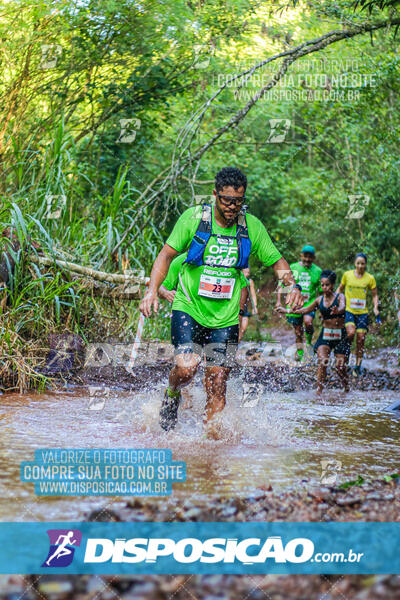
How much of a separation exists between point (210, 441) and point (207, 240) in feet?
5.25

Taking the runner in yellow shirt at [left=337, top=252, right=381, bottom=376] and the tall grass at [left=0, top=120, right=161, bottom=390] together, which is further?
the runner in yellow shirt at [left=337, top=252, right=381, bottom=376]

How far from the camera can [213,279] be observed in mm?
5324

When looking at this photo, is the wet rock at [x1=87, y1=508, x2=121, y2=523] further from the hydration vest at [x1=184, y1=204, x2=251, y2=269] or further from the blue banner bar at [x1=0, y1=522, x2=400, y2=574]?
the hydration vest at [x1=184, y1=204, x2=251, y2=269]

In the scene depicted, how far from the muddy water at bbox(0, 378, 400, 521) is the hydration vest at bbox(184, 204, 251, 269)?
4.46 ft

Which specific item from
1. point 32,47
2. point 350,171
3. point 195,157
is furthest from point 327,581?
point 350,171

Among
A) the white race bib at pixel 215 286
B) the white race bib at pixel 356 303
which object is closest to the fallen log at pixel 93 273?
the white race bib at pixel 215 286

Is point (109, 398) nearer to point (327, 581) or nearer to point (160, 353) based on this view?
point (160, 353)

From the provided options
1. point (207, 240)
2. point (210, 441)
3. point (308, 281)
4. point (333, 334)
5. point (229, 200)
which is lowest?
point (210, 441)

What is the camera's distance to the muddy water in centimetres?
423

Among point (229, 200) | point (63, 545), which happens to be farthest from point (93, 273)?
point (63, 545)

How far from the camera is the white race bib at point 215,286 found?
533 centimetres

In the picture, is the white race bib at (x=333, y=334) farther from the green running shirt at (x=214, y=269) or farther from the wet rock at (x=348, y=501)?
the wet rock at (x=348, y=501)

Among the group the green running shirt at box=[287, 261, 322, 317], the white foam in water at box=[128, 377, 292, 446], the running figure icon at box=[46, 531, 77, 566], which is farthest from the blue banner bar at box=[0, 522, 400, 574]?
the green running shirt at box=[287, 261, 322, 317]

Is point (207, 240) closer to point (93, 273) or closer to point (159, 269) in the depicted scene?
point (159, 269)
